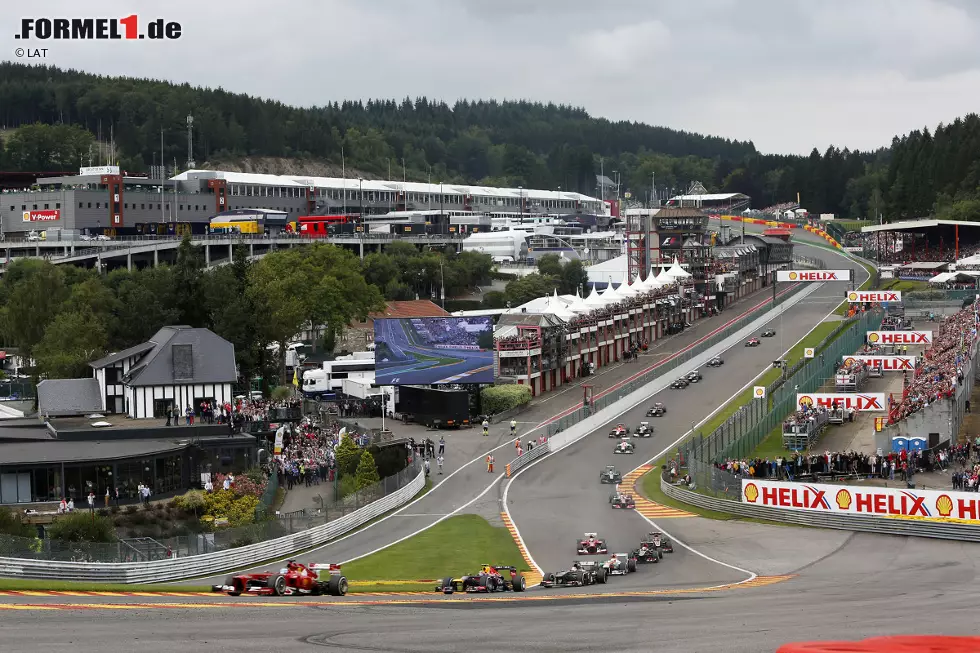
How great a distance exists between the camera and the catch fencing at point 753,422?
196 ft

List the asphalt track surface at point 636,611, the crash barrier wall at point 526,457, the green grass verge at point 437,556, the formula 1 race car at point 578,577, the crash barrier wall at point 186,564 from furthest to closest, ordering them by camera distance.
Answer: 1. the crash barrier wall at point 526,457
2. the green grass verge at point 437,556
3. the formula 1 race car at point 578,577
4. the crash barrier wall at point 186,564
5. the asphalt track surface at point 636,611

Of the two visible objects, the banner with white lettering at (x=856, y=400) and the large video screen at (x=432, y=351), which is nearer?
the banner with white lettering at (x=856, y=400)

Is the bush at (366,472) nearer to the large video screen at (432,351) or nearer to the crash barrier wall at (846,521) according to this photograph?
the crash barrier wall at (846,521)

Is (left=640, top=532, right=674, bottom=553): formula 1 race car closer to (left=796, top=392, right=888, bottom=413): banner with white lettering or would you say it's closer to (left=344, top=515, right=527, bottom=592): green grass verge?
(left=344, top=515, right=527, bottom=592): green grass verge

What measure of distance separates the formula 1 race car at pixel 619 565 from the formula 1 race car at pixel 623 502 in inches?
561

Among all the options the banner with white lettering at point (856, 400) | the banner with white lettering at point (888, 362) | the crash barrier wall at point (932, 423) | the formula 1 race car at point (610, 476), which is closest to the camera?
the crash barrier wall at point (932, 423)

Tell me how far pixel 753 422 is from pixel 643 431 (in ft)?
31.8

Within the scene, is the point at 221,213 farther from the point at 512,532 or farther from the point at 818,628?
the point at 818,628

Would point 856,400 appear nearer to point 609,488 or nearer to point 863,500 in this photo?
point 609,488

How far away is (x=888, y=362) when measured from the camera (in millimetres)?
82312

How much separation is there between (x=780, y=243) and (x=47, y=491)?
14423 cm

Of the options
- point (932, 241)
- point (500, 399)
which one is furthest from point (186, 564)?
point (932, 241)

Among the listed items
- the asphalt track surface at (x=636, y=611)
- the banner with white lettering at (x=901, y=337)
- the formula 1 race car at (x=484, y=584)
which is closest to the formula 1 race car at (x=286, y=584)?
the asphalt track surface at (x=636, y=611)

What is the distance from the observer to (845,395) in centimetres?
6869
